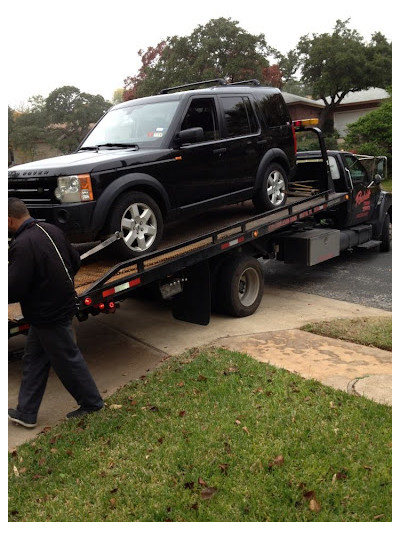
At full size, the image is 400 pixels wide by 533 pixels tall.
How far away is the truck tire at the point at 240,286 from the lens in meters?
7.25

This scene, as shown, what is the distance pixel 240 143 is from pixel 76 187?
2756 mm

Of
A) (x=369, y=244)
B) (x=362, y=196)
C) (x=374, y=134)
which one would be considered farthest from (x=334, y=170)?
(x=374, y=134)

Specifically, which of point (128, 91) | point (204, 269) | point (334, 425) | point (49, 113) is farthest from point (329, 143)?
point (334, 425)

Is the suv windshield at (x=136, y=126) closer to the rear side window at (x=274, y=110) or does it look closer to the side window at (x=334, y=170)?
the rear side window at (x=274, y=110)

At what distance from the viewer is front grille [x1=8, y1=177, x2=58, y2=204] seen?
5.36 meters

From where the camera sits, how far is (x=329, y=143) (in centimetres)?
3175

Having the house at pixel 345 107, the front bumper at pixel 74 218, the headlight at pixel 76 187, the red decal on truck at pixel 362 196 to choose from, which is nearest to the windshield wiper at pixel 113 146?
the headlight at pixel 76 187

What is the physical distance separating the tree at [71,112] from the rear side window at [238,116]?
110 feet

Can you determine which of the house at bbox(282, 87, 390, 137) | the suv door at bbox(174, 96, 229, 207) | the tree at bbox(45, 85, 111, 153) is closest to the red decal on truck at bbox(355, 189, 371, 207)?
the suv door at bbox(174, 96, 229, 207)

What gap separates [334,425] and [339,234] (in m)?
6.12

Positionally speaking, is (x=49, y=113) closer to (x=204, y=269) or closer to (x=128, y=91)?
(x=128, y=91)

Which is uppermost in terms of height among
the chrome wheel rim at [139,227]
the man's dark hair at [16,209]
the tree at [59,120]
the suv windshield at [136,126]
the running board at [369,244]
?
the tree at [59,120]

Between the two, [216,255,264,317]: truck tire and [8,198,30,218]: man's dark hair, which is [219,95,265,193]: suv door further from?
[8,198,30,218]: man's dark hair

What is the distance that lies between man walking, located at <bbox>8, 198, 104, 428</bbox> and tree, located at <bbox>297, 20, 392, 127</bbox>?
3128cm
